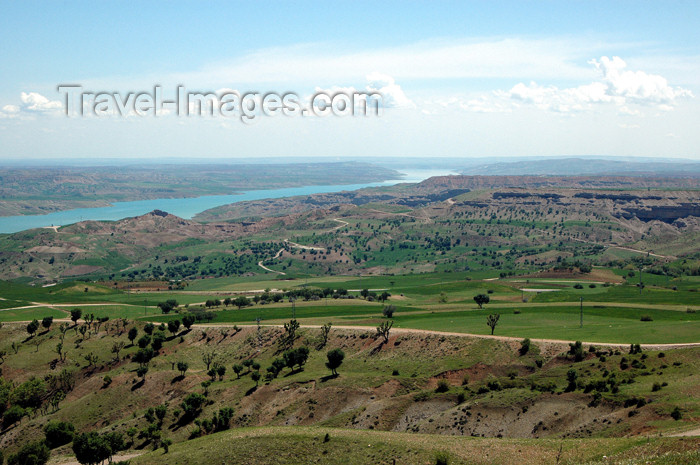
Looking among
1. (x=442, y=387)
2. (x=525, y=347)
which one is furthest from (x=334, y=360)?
(x=525, y=347)

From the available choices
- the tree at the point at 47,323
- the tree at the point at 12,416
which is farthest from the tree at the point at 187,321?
the tree at the point at 12,416

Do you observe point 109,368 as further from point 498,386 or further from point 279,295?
point 498,386

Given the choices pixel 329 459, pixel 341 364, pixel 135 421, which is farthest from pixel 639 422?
pixel 135 421

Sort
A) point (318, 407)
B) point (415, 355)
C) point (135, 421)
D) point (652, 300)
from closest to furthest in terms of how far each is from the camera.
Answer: point (318, 407) → point (135, 421) → point (415, 355) → point (652, 300)

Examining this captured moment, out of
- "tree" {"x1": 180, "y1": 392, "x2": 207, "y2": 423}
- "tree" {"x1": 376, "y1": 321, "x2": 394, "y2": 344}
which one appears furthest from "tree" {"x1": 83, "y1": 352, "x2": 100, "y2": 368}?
"tree" {"x1": 376, "y1": 321, "x2": 394, "y2": 344}

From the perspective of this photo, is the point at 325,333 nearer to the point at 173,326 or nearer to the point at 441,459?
the point at 173,326

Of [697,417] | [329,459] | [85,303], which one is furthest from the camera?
[85,303]

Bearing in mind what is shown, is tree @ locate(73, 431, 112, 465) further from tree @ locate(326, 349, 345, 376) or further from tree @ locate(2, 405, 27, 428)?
tree @ locate(326, 349, 345, 376)
